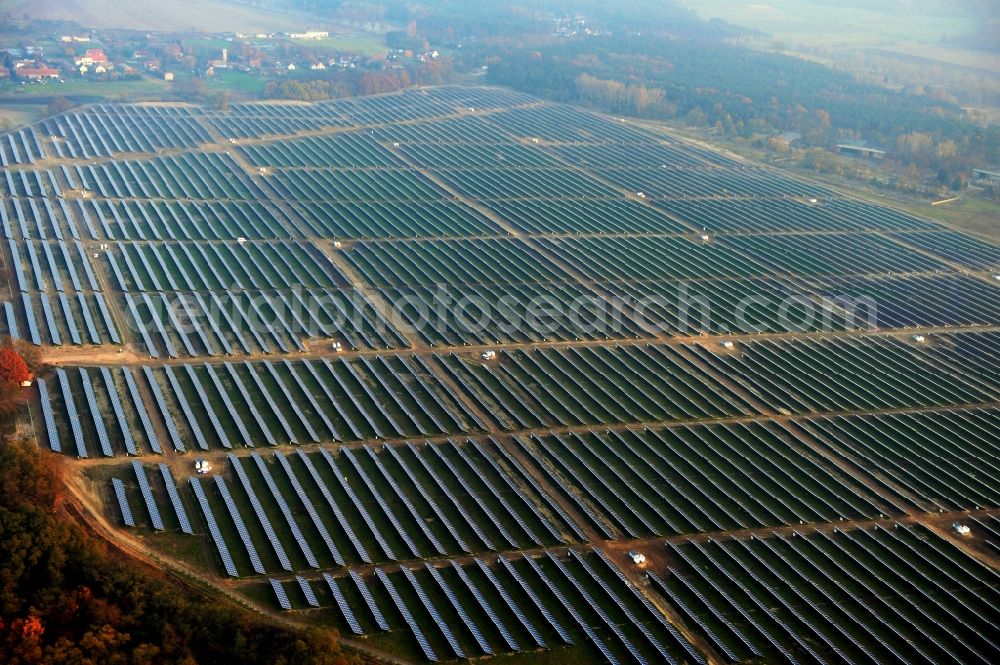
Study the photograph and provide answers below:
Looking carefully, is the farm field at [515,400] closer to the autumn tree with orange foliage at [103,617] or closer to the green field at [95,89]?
the autumn tree with orange foliage at [103,617]

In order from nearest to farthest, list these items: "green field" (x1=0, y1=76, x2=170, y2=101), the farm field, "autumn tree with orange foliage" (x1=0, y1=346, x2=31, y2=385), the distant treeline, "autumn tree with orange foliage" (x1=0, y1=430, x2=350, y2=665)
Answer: "autumn tree with orange foliage" (x1=0, y1=430, x2=350, y2=665) → the farm field → "autumn tree with orange foliage" (x1=0, y1=346, x2=31, y2=385) → "green field" (x1=0, y1=76, x2=170, y2=101) → the distant treeline

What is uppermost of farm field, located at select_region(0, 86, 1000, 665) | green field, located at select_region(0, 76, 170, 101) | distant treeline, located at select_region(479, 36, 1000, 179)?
distant treeline, located at select_region(479, 36, 1000, 179)

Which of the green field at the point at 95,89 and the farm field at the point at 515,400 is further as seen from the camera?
the green field at the point at 95,89

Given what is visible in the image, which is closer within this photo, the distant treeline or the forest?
the forest

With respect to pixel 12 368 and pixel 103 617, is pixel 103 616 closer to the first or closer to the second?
pixel 103 617

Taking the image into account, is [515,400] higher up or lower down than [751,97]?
lower down

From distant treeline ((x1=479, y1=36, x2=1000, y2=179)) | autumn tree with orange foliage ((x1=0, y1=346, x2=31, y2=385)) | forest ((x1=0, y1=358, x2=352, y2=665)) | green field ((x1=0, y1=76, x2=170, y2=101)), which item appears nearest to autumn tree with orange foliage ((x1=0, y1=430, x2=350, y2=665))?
forest ((x1=0, y1=358, x2=352, y2=665))

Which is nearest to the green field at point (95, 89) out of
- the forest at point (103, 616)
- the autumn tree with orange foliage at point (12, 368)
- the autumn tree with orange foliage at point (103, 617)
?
the autumn tree with orange foliage at point (12, 368)

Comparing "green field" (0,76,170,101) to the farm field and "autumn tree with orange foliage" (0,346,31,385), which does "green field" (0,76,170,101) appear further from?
"autumn tree with orange foliage" (0,346,31,385)

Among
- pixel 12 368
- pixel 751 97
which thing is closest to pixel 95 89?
pixel 12 368

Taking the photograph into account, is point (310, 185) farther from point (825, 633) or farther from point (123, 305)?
point (825, 633)
